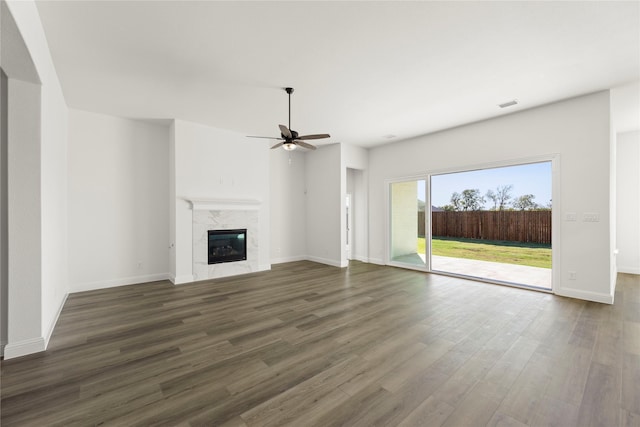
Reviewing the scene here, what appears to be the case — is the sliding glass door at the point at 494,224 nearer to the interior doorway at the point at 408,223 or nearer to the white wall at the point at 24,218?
the interior doorway at the point at 408,223

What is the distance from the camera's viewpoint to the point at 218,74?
3.38 metres

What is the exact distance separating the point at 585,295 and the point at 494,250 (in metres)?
2.93

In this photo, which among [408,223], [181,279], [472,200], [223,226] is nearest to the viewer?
[181,279]

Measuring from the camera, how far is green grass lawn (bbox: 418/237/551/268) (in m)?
6.16

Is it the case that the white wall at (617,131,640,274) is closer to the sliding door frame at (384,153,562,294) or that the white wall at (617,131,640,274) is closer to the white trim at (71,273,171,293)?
the sliding door frame at (384,153,562,294)

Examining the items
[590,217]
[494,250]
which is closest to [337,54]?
[590,217]

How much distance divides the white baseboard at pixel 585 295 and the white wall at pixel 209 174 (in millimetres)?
5613

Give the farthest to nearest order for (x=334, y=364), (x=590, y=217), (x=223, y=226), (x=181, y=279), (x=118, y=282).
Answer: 1. (x=223, y=226)
2. (x=181, y=279)
3. (x=118, y=282)
4. (x=590, y=217)
5. (x=334, y=364)

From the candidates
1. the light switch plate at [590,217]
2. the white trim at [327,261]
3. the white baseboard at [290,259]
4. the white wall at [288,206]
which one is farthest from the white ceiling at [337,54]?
the white baseboard at [290,259]

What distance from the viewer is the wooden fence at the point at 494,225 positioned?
604 centimetres

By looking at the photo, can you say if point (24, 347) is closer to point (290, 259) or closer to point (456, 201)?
point (290, 259)

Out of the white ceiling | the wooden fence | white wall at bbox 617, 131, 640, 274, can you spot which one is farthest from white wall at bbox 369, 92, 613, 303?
white wall at bbox 617, 131, 640, 274

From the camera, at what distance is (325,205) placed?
7.02m

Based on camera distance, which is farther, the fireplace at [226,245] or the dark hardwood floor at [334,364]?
the fireplace at [226,245]
